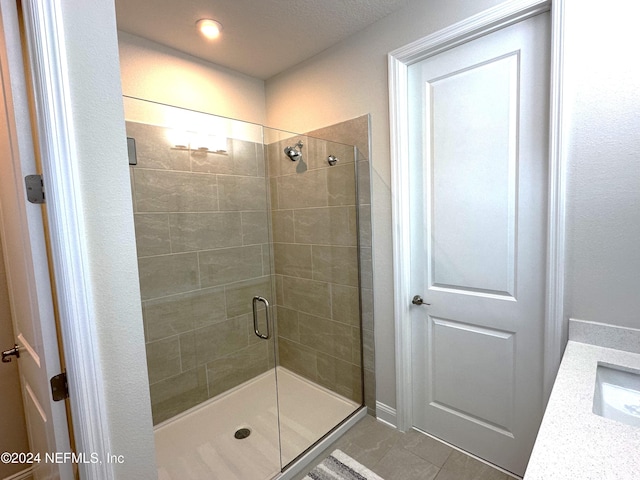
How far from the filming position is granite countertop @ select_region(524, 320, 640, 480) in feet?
2.20

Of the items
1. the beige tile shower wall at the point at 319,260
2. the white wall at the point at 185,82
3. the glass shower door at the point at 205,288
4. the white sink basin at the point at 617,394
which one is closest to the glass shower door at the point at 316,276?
the beige tile shower wall at the point at 319,260

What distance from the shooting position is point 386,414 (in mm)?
2102

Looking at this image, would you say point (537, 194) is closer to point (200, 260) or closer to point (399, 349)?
point (399, 349)

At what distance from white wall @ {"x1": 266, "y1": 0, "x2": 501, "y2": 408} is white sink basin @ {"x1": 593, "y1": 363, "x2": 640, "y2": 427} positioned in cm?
106

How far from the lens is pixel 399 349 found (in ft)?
6.49

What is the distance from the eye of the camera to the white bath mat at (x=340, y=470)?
5.48ft

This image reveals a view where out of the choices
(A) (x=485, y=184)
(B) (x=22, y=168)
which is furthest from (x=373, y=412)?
(B) (x=22, y=168)

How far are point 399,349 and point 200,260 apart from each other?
1486 mm

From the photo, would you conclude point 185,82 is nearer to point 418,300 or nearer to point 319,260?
point 319,260

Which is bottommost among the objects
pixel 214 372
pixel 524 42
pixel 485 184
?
pixel 214 372

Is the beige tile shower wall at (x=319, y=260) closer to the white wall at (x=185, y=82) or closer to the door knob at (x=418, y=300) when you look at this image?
the door knob at (x=418, y=300)

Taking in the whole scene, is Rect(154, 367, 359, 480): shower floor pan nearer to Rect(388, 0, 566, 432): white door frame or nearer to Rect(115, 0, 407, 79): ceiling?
Rect(388, 0, 566, 432): white door frame

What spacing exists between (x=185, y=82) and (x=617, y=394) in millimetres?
2843

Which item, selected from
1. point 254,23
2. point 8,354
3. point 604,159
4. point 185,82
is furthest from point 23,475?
point 604,159
